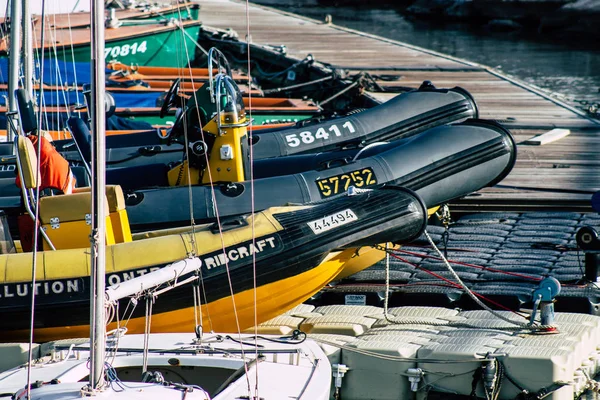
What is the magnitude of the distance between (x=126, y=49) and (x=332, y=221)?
34.7 feet

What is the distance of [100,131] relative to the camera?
4.40 metres

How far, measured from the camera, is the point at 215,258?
254 inches

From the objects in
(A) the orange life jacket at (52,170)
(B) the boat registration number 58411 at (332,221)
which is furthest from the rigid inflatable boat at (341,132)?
(B) the boat registration number 58411 at (332,221)

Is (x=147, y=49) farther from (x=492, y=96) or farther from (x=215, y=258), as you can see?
(x=215, y=258)

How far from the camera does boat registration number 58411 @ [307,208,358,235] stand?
6.67 m

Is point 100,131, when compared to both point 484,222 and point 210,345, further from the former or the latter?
point 484,222

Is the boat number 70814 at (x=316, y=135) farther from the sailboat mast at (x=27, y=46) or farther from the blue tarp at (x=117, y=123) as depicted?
the blue tarp at (x=117, y=123)

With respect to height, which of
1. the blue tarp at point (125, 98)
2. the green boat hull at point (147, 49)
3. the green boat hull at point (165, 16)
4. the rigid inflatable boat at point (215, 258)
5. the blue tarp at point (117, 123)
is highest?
the green boat hull at point (165, 16)

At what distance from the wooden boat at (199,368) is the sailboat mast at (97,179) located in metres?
0.33

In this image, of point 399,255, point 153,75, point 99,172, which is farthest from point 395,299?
point 153,75

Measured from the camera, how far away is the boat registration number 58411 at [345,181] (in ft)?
25.6

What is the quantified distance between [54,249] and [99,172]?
235 centimetres

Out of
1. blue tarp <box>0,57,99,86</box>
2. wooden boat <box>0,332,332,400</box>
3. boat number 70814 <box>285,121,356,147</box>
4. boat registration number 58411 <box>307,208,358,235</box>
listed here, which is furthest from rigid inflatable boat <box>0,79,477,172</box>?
wooden boat <box>0,332,332,400</box>

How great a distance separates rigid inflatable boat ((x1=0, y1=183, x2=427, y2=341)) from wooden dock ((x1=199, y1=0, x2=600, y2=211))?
295cm
